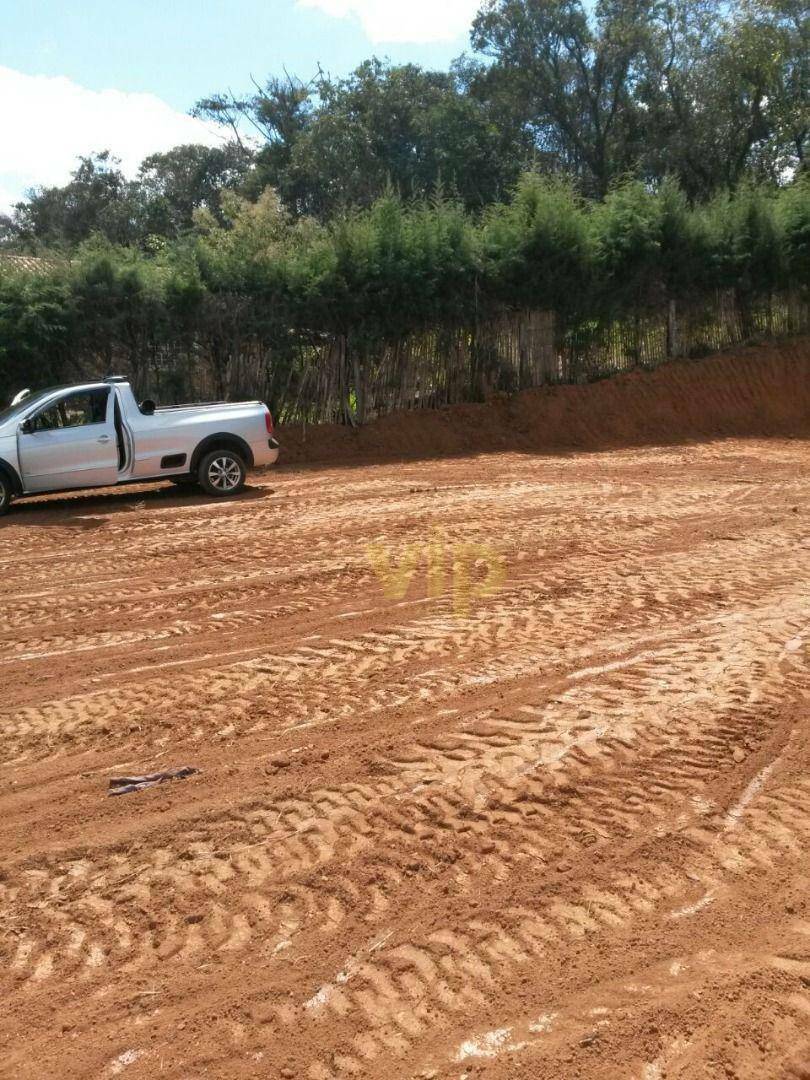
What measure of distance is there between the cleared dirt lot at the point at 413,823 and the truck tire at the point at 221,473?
4909 millimetres

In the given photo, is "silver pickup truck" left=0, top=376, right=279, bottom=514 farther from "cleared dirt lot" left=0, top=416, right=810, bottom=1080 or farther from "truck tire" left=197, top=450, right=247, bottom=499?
"cleared dirt lot" left=0, top=416, right=810, bottom=1080

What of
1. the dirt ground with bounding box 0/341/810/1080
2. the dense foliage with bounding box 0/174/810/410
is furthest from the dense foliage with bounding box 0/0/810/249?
the dirt ground with bounding box 0/341/810/1080

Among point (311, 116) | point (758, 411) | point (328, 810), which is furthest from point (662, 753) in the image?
point (311, 116)

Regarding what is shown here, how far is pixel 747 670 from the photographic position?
19.5 ft

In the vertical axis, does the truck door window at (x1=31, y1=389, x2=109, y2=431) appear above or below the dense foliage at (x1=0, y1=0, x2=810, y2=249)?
below

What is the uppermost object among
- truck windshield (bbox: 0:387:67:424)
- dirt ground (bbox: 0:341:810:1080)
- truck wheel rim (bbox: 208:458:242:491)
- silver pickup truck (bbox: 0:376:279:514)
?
truck windshield (bbox: 0:387:67:424)

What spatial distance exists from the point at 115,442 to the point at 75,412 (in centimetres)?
65

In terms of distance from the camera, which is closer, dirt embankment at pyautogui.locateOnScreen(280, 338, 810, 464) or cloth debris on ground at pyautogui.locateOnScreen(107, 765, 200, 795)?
cloth debris on ground at pyautogui.locateOnScreen(107, 765, 200, 795)

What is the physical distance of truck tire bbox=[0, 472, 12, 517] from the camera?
12.5m

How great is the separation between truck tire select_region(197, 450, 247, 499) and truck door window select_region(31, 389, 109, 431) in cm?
148

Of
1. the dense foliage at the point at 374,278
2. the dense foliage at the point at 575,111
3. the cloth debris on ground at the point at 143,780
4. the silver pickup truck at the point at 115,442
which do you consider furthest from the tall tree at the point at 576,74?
the cloth debris on ground at the point at 143,780

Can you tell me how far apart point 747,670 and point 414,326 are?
15.0 metres

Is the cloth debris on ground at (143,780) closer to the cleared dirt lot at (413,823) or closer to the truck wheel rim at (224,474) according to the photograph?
the cleared dirt lot at (413,823)

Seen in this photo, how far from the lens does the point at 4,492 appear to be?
12547mm
